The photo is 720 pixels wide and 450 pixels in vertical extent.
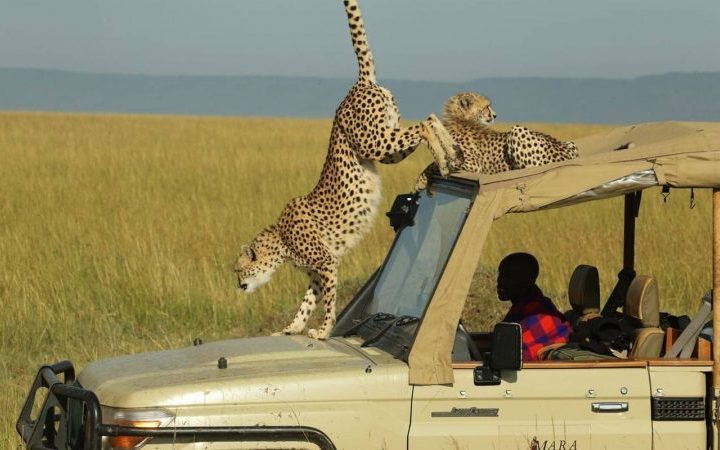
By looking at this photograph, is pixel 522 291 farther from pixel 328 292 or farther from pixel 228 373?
pixel 328 292

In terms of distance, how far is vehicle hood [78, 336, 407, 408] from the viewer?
13.3 feet

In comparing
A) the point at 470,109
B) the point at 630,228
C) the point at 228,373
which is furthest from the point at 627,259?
the point at 228,373

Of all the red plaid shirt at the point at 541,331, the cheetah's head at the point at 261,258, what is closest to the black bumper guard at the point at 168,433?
the red plaid shirt at the point at 541,331

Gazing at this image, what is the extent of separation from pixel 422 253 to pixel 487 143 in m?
1.97

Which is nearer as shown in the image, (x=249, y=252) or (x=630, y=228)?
(x=630, y=228)

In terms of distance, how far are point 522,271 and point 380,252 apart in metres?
7.32

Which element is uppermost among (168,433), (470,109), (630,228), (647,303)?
(470,109)

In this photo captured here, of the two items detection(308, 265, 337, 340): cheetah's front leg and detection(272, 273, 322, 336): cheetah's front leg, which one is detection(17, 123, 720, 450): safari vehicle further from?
detection(272, 273, 322, 336): cheetah's front leg

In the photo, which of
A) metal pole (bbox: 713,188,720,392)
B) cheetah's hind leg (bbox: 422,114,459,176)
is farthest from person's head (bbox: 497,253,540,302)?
metal pole (bbox: 713,188,720,392)

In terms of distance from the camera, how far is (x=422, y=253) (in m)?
4.80

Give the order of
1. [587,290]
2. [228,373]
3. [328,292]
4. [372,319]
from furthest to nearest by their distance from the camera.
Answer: [328,292]
[587,290]
[372,319]
[228,373]

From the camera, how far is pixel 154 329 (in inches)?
386

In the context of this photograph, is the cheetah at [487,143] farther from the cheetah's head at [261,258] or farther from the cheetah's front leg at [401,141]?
the cheetah's head at [261,258]

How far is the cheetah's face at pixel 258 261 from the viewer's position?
715cm
